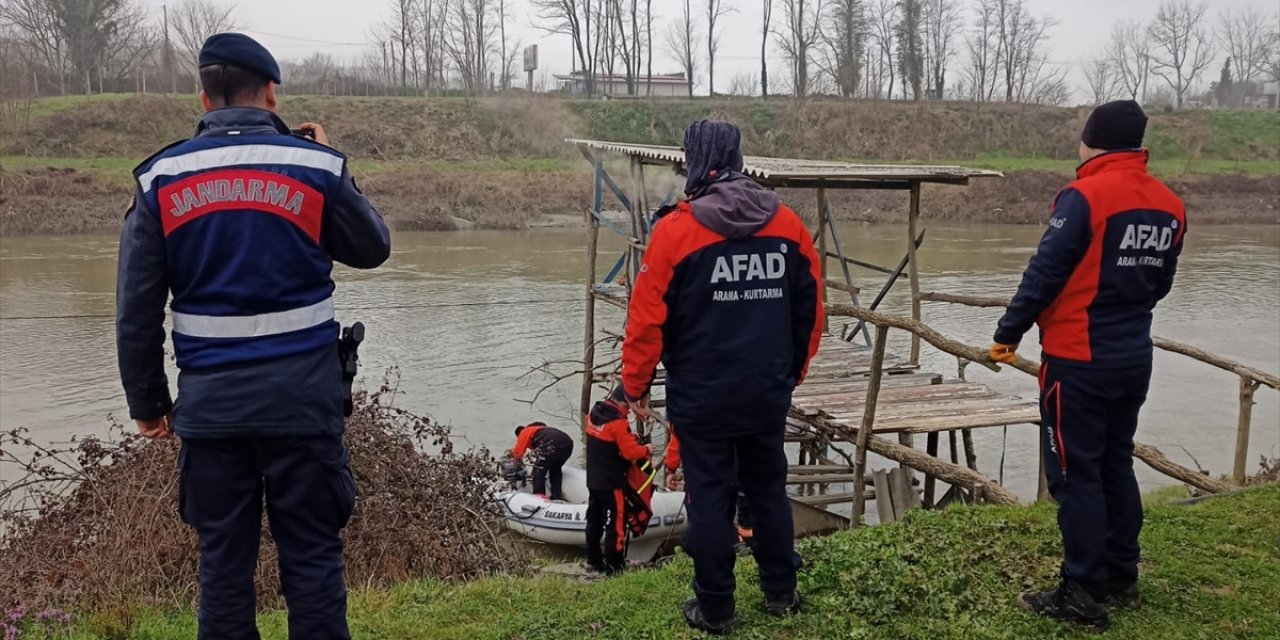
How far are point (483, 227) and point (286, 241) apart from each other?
1265 inches

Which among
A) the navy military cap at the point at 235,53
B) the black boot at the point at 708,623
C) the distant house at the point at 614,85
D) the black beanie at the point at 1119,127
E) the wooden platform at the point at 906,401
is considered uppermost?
the distant house at the point at 614,85

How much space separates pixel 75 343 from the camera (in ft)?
50.3

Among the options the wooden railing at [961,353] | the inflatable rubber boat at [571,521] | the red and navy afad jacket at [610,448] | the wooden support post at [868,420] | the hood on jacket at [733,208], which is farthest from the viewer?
the inflatable rubber boat at [571,521]

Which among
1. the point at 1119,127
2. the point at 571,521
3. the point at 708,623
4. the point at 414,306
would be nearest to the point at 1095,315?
the point at 1119,127

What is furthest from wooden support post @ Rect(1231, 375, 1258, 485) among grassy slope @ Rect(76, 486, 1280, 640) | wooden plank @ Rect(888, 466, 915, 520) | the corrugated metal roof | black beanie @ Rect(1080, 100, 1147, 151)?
black beanie @ Rect(1080, 100, 1147, 151)

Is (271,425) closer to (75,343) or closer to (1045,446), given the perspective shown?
(1045,446)

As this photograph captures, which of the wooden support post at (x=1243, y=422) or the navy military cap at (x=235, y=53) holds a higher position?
the navy military cap at (x=235, y=53)

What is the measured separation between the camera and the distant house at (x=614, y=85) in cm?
6062

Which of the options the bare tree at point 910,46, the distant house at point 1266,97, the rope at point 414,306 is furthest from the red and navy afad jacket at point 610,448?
the distant house at point 1266,97

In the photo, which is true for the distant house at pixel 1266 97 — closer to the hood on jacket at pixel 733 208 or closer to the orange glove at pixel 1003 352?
the orange glove at pixel 1003 352

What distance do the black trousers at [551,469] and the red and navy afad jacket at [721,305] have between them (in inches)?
215

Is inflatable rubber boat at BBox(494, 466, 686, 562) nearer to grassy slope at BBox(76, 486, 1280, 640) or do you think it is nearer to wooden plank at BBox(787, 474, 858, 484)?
wooden plank at BBox(787, 474, 858, 484)

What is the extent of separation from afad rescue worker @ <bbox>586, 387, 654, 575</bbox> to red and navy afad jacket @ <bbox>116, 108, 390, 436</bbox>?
421 centimetres

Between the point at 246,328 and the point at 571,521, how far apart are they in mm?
5797
